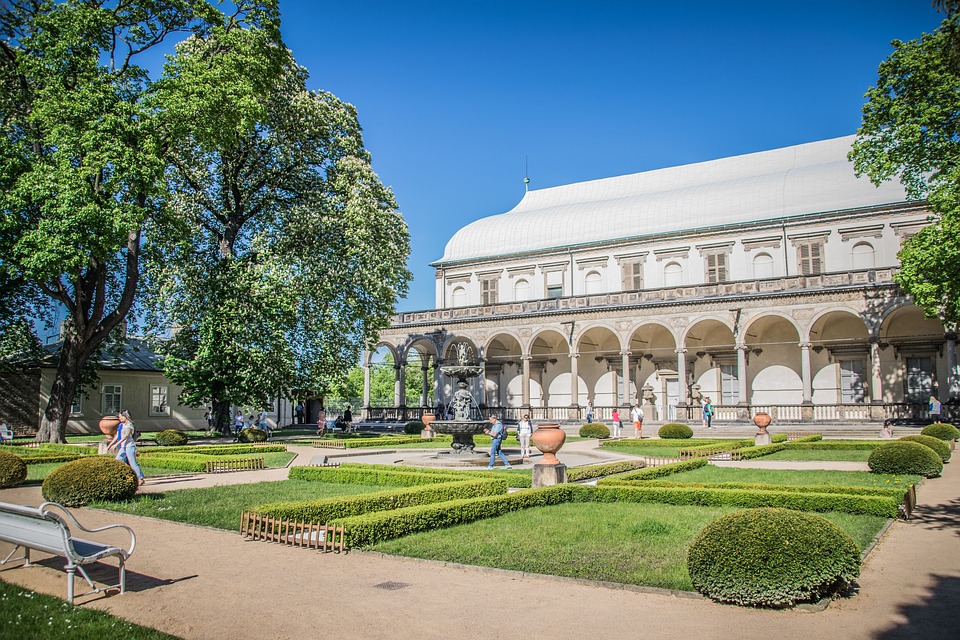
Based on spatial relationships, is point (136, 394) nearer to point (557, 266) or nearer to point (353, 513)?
point (557, 266)

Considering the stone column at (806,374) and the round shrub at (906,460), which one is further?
the stone column at (806,374)

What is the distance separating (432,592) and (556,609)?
143cm

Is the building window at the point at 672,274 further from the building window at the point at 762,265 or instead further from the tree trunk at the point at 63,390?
the tree trunk at the point at 63,390

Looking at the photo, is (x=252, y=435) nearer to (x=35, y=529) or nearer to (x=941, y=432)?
(x=35, y=529)

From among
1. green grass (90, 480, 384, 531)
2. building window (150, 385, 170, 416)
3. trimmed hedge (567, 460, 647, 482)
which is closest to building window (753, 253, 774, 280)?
trimmed hedge (567, 460, 647, 482)

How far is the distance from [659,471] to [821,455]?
353 inches

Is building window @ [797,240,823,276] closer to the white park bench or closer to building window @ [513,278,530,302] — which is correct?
building window @ [513,278,530,302]

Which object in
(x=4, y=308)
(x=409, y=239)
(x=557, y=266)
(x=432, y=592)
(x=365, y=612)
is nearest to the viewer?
(x=365, y=612)

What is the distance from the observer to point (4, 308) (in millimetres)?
30469

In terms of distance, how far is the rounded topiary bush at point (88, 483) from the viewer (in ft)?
45.2

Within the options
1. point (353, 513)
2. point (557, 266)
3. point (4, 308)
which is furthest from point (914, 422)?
point (4, 308)

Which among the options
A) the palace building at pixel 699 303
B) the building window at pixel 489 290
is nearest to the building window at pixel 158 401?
the palace building at pixel 699 303

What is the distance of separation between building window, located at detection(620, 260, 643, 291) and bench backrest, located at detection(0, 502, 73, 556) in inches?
1571

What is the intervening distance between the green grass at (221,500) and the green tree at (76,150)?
37.4ft
